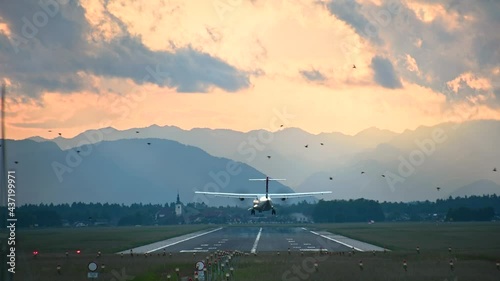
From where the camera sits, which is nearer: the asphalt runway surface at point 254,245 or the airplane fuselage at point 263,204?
the asphalt runway surface at point 254,245

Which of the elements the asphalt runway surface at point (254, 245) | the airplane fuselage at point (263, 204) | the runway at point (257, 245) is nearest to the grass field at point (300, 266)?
the runway at point (257, 245)

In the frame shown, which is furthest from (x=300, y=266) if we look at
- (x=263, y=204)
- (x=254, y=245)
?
(x=263, y=204)

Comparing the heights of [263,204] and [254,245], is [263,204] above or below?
above

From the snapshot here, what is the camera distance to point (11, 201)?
4547cm

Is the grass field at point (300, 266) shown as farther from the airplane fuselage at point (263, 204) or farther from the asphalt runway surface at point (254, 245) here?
the airplane fuselage at point (263, 204)

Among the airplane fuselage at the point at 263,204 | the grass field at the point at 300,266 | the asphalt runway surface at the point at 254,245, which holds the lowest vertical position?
the grass field at the point at 300,266

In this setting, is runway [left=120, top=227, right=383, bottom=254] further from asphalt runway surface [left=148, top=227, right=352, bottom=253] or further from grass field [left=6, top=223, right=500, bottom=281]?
grass field [left=6, top=223, right=500, bottom=281]

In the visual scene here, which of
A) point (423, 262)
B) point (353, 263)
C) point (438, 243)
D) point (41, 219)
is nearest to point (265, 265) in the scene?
point (353, 263)

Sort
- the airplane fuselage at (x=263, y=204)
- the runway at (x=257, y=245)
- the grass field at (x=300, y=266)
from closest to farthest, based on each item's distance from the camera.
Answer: the grass field at (x=300, y=266) → the runway at (x=257, y=245) → the airplane fuselage at (x=263, y=204)

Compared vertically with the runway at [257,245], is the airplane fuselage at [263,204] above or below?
above

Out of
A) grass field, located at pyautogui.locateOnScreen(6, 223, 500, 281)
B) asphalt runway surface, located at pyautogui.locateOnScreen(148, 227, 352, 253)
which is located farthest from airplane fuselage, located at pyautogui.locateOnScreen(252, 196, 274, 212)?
grass field, located at pyautogui.locateOnScreen(6, 223, 500, 281)

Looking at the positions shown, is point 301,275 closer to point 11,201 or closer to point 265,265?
point 265,265

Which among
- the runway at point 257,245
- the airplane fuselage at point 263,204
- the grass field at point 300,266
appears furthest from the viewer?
the airplane fuselage at point 263,204

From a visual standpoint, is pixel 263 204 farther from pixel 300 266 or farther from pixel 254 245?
pixel 300 266
